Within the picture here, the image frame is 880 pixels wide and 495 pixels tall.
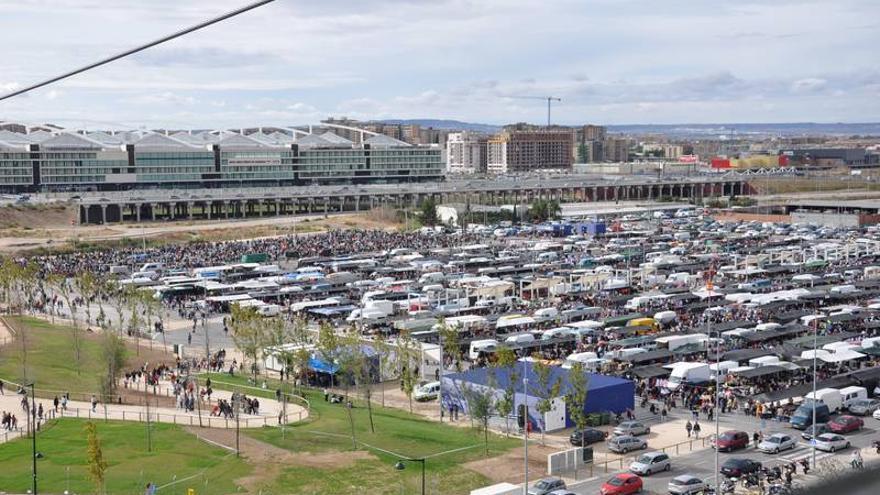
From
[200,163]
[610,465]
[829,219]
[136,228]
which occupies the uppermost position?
[200,163]

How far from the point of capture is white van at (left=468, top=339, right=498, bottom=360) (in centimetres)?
2270

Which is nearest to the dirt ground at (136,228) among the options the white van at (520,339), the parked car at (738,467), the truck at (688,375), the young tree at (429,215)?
the young tree at (429,215)

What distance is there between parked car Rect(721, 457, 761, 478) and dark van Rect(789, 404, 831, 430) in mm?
2982

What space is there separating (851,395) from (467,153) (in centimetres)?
12550

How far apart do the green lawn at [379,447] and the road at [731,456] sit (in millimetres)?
1901

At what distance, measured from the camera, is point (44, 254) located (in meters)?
46.1

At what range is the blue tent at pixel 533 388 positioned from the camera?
1705 centimetres

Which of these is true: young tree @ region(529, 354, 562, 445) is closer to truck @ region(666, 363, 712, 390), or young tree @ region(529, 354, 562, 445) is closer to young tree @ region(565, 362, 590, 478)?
young tree @ region(565, 362, 590, 478)

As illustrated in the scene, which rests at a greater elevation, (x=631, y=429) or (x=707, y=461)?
(x=631, y=429)

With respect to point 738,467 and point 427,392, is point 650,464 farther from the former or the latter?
point 427,392

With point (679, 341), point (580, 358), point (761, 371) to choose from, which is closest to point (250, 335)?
point (580, 358)

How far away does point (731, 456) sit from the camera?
601 inches

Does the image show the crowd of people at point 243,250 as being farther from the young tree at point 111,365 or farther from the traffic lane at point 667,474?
the traffic lane at point 667,474

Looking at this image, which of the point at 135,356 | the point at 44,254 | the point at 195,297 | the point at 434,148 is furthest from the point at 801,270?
the point at 434,148
